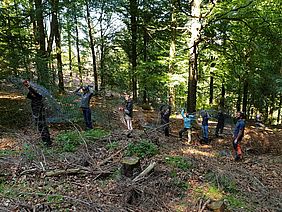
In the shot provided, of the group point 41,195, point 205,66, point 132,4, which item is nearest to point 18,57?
point 41,195

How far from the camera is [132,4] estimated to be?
16.5 metres

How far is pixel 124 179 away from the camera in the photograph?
19.3ft

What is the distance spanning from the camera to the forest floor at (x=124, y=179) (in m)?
5.15

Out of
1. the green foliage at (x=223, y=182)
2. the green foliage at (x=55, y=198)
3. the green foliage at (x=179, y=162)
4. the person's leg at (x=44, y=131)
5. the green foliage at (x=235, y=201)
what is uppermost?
the person's leg at (x=44, y=131)

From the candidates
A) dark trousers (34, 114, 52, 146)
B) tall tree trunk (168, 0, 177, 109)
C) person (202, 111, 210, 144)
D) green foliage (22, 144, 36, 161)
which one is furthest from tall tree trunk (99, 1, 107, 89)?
green foliage (22, 144, 36, 161)

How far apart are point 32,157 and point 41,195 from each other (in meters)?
1.72

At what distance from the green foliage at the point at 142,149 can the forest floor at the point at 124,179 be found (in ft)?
0.10

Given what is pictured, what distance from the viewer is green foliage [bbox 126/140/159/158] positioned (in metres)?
7.38

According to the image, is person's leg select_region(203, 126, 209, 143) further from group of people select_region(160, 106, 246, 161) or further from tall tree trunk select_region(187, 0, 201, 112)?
tall tree trunk select_region(187, 0, 201, 112)

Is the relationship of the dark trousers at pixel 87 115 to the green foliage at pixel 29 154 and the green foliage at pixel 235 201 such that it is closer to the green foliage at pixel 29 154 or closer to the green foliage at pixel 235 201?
the green foliage at pixel 29 154

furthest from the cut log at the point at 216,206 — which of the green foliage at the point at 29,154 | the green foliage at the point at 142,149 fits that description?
the green foliage at the point at 29,154

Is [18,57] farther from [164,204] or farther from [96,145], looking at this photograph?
[164,204]

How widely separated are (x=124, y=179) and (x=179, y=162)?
1950 mm

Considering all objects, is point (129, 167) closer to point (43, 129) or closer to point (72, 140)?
point (72, 140)
